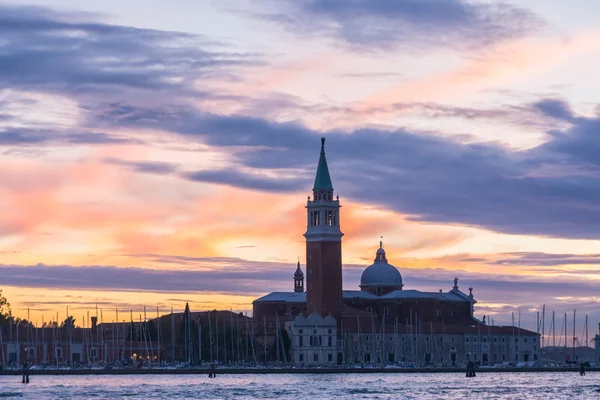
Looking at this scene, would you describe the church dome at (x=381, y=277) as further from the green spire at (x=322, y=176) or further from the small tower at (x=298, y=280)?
the green spire at (x=322, y=176)

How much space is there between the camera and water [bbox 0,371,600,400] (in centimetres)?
9400

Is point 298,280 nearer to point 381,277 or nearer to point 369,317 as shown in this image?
point 381,277

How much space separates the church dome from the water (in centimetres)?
5791

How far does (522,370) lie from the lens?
530ft

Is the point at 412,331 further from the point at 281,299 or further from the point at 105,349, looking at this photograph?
the point at 105,349

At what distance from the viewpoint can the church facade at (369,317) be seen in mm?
166625

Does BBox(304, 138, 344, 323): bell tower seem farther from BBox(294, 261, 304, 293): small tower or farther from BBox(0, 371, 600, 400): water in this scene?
BBox(0, 371, 600, 400): water

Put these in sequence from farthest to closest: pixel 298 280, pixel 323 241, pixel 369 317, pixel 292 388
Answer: pixel 298 280 < pixel 369 317 < pixel 323 241 < pixel 292 388

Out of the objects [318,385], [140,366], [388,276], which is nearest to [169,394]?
[318,385]

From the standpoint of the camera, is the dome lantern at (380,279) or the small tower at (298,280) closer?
the dome lantern at (380,279)

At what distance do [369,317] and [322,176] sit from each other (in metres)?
19.5

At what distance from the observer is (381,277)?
189m

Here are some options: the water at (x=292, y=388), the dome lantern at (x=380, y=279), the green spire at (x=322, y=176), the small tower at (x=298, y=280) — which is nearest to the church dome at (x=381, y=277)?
the dome lantern at (x=380, y=279)

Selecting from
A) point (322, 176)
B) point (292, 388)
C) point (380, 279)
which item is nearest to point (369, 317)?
point (380, 279)
